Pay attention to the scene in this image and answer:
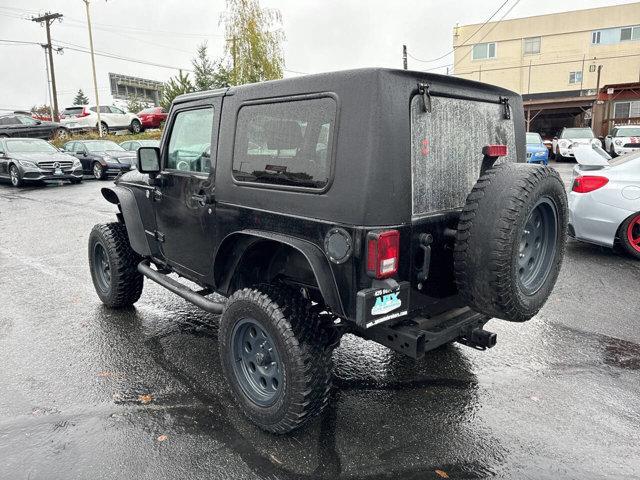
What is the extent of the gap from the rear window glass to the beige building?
37248 millimetres

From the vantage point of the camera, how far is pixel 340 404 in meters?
3.17

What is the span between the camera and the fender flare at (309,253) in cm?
246

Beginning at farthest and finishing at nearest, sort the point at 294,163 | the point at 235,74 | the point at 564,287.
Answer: the point at 235,74, the point at 564,287, the point at 294,163

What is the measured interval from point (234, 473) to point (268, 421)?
35 centimetres

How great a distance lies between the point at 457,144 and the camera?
9.09 ft

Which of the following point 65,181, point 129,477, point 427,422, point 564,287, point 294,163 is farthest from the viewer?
point 65,181

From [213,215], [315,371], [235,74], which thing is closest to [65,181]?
[235,74]

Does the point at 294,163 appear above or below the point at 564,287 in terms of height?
above

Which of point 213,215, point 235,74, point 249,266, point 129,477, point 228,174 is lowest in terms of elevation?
point 129,477

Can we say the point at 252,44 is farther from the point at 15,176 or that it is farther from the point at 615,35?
the point at 615,35

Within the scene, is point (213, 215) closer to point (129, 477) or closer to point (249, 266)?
point (249, 266)

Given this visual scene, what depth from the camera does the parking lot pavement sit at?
260 centimetres

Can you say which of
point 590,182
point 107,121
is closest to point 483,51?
point 107,121

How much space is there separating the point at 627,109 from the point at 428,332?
120ft
